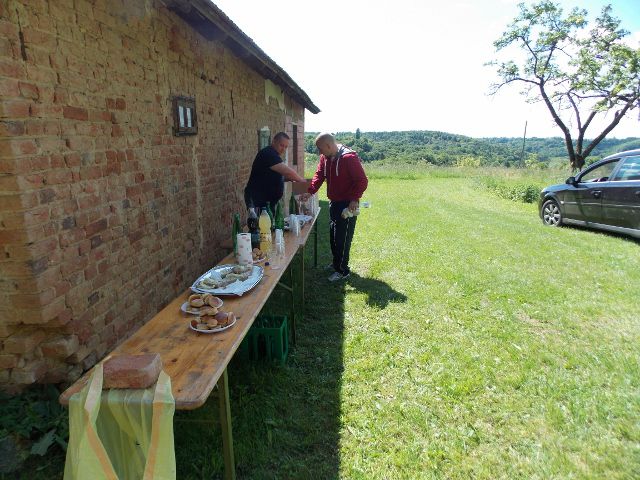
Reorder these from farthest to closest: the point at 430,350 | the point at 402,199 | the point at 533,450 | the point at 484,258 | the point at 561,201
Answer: the point at 402,199 → the point at 561,201 → the point at 484,258 → the point at 430,350 → the point at 533,450

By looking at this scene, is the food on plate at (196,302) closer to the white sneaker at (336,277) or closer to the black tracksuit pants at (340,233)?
the black tracksuit pants at (340,233)

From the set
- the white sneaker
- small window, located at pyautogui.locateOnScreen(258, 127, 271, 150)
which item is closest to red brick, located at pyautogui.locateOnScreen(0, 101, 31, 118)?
the white sneaker

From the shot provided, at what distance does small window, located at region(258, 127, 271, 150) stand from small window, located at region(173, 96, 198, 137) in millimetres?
2811

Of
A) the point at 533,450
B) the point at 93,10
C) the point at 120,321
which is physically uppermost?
the point at 93,10

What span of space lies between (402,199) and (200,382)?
13.2 metres

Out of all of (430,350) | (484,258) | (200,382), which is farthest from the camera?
(484,258)

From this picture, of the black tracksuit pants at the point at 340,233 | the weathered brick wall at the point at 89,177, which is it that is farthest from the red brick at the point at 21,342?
the black tracksuit pants at the point at 340,233

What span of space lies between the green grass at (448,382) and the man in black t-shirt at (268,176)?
4.30ft

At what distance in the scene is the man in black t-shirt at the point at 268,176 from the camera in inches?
181

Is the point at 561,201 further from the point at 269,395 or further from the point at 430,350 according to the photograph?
the point at 269,395

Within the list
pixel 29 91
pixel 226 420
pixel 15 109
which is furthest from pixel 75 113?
pixel 226 420

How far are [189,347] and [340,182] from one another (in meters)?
3.67

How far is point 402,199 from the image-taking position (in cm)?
1428

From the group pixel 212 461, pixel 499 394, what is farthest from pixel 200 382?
pixel 499 394
